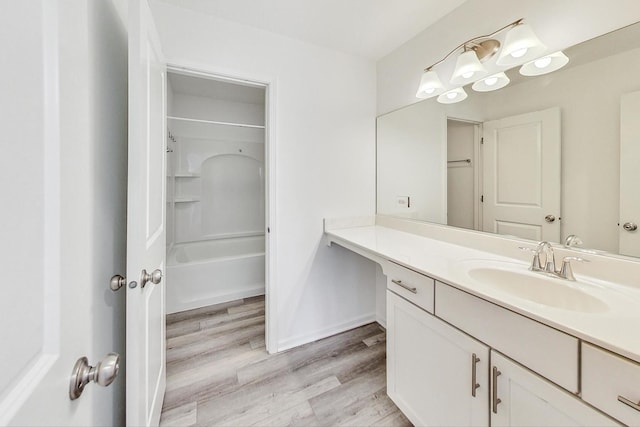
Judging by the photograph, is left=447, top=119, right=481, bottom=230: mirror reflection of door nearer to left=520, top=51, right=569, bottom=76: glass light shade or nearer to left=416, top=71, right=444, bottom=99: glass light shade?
left=416, top=71, right=444, bottom=99: glass light shade

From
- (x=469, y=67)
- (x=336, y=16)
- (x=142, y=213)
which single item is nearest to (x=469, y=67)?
(x=469, y=67)

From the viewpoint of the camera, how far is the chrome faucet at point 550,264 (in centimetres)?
103

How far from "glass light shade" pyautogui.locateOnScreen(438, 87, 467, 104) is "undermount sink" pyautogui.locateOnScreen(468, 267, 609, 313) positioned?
3.46 ft

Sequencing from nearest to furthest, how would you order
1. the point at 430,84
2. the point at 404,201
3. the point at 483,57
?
the point at 483,57
the point at 430,84
the point at 404,201

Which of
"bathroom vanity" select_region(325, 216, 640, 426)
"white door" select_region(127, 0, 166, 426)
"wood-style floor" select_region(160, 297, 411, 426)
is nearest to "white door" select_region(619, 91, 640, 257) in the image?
"bathroom vanity" select_region(325, 216, 640, 426)

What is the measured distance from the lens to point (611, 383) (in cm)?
63

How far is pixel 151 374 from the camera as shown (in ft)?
3.56

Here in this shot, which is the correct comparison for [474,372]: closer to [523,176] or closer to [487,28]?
[523,176]

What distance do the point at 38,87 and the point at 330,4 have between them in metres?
1.66

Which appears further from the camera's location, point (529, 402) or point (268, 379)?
point (268, 379)

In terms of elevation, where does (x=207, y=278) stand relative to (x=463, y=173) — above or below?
below

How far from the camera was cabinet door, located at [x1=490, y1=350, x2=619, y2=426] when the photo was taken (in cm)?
68

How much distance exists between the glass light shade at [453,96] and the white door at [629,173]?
0.71 metres

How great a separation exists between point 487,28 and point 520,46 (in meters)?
0.32
